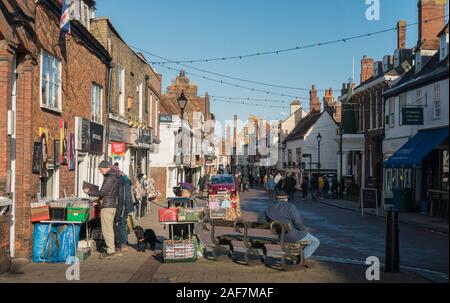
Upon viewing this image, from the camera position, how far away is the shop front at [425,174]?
2403cm

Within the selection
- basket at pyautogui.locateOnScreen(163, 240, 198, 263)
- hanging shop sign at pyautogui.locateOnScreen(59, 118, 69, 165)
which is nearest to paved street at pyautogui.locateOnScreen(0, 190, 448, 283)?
basket at pyautogui.locateOnScreen(163, 240, 198, 263)

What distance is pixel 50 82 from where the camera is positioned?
1238cm

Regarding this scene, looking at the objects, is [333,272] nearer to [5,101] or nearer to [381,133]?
[5,101]

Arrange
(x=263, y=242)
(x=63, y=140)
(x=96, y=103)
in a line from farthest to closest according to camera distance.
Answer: (x=96, y=103) < (x=63, y=140) < (x=263, y=242)

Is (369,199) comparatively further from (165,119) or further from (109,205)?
(109,205)

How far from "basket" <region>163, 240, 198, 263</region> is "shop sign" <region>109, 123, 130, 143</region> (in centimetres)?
970

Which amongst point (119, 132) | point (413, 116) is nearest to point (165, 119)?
point (119, 132)

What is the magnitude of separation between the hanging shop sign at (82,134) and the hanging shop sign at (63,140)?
0.78m

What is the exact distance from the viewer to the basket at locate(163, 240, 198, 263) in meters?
10.4

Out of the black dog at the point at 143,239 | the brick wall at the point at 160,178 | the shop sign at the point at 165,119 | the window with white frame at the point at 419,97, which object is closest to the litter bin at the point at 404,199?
the window with white frame at the point at 419,97

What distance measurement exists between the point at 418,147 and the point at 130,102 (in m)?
13.2

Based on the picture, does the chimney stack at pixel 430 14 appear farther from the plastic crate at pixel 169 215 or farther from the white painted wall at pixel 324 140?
the white painted wall at pixel 324 140
